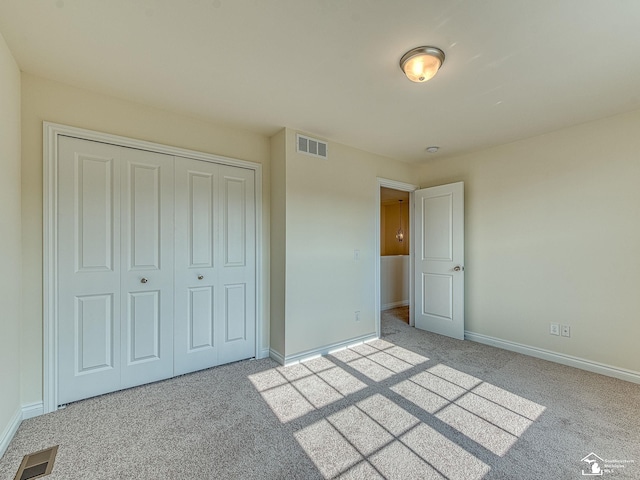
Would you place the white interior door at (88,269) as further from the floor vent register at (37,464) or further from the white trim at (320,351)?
the white trim at (320,351)

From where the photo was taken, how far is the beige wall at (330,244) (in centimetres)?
309

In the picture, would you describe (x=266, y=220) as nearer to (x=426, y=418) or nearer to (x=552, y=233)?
(x=426, y=418)

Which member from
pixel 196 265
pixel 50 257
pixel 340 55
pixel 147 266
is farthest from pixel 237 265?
pixel 340 55

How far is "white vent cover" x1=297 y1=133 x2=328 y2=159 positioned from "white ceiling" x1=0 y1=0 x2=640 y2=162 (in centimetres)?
35

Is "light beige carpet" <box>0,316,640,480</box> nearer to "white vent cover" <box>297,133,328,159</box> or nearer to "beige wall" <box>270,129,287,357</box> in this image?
"beige wall" <box>270,129,287,357</box>

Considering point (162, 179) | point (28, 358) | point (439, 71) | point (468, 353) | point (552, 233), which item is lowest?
point (468, 353)

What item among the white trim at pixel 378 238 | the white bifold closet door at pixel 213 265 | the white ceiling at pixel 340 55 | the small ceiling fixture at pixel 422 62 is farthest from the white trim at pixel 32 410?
the small ceiling fixture at pixel 422 62

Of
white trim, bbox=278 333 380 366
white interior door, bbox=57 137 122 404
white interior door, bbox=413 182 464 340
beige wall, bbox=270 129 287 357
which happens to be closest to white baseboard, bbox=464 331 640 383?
white interior door, bbox=413 182 464 340

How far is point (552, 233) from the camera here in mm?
3111

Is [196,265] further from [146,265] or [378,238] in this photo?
[378,238]

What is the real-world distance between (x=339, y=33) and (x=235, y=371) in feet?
9.64

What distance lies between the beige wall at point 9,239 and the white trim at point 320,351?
6.59ft

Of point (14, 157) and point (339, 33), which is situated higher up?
point (339, 33)

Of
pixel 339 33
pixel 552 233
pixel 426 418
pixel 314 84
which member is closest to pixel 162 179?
pixel 314 84
